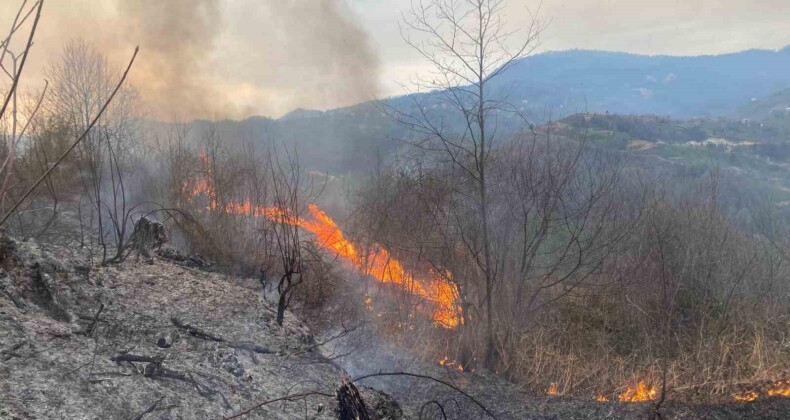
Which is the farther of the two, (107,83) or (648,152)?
(648,152)

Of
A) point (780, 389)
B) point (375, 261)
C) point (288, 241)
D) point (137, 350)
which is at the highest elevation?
point (288, 241)

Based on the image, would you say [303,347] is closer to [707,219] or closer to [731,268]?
[731,268]

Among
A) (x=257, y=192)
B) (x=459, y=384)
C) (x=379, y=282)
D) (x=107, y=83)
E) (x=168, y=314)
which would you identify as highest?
(x=107, y=83)

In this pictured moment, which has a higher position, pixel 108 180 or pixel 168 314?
pixel 108 180

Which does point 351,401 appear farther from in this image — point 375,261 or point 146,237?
point 375,261

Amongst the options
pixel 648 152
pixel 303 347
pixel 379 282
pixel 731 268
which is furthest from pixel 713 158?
pixel 303 347

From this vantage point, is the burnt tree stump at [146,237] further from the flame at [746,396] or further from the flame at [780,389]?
the flame at [780,389]

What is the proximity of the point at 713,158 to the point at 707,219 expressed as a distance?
4698 centimetres

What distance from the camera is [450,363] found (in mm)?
8258

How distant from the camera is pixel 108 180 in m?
14.3

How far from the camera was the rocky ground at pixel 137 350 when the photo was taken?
355cm

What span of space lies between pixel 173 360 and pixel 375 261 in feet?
20.4

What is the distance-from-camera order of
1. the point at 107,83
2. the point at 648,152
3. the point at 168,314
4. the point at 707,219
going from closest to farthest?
1. the point at 168,314
2. the point at 707,219
3. the point at 107,83
4. the point at 648,152

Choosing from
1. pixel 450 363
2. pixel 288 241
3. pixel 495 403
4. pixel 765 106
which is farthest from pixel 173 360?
pixel 765 106
